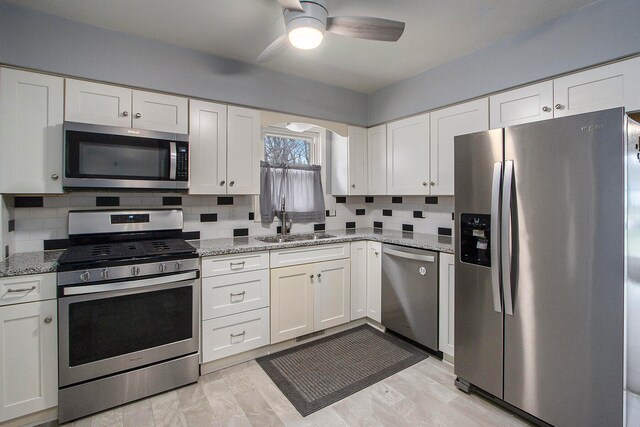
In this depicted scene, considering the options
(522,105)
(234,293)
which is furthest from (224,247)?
→ (522,105)

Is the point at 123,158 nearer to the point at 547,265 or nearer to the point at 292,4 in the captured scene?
the point at 292,4

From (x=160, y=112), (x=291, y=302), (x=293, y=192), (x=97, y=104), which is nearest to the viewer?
(x=97, y=104)

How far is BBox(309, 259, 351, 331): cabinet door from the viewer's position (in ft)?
8.95

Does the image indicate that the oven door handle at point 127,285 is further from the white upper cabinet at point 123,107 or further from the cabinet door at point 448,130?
the cabinet door at point 448,130

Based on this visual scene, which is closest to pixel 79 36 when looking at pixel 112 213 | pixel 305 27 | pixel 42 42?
pixel 42 42

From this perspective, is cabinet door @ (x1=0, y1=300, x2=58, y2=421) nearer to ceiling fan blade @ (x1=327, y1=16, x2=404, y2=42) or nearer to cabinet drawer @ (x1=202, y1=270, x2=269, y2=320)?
cabinet drawer @ (x1=202, y1=270, x2=269, y2=320)

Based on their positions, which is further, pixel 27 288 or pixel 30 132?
pixel 30 132

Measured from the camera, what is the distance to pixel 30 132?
1903 mm

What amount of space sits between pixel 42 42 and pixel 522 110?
3.20 m

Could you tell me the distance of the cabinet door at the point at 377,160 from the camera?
3.26m

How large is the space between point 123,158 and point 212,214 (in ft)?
2.83

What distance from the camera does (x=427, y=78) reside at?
9.23 ft

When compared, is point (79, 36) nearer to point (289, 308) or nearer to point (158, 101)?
point (158, 101)

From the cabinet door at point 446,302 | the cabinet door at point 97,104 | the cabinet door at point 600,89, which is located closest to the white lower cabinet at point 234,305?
the cabinet door at point 97,104
